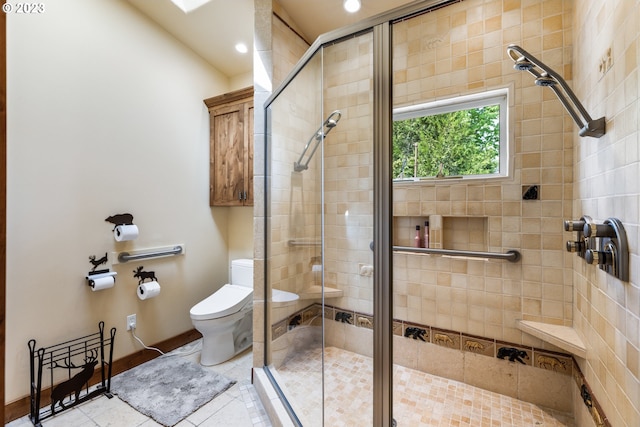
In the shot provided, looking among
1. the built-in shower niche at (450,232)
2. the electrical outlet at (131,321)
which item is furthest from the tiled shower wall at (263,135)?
the electrical outlet at (131,321)

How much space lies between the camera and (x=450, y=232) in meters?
1.76

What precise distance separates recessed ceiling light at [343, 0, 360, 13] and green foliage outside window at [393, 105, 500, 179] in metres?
0.80

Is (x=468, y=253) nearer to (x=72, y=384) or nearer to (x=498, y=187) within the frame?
(x=498, y=187)

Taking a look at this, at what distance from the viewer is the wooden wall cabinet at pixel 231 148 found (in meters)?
2.34

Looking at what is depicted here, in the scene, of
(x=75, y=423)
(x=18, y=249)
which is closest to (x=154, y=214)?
(x=18, y=249)

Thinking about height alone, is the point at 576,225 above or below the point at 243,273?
above

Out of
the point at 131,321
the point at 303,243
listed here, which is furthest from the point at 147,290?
the point at 303,243

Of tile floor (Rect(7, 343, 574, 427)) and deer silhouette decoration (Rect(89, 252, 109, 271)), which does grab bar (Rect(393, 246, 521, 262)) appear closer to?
tile floor (Rect(7, 343, 574, 427))

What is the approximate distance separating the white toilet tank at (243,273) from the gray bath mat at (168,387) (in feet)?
2.21

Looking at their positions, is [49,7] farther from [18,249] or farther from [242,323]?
[242,323]

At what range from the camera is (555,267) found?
1.44m

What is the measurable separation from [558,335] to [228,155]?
2543mm

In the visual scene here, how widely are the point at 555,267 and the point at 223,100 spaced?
266cm

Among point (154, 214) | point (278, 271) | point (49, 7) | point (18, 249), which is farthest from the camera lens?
point (154, 214)
